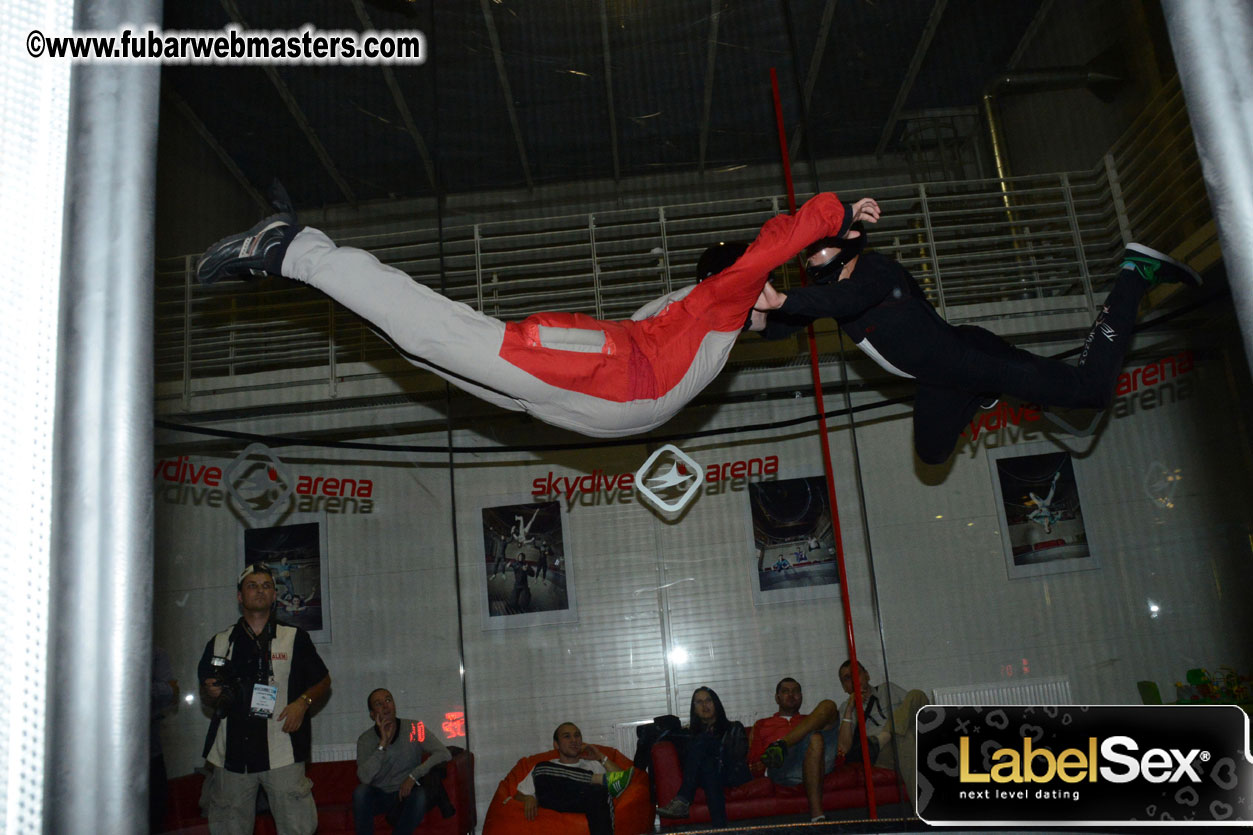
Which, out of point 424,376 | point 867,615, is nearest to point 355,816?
point 424,376

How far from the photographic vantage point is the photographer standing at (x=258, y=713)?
2934 millimetres

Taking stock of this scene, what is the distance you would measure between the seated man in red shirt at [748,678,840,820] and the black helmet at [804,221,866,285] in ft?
5.35

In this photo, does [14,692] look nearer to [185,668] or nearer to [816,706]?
[185,668]

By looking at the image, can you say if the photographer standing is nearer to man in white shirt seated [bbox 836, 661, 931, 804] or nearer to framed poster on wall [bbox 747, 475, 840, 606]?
framed poster on wall [bbox 747, 475, 840, 606]

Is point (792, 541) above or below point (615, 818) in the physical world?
above

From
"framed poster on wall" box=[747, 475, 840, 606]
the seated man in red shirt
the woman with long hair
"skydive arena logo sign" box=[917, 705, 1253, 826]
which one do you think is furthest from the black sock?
the seated man in red shirt

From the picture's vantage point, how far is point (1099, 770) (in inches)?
95.3

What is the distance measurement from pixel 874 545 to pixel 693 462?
0.82 meters

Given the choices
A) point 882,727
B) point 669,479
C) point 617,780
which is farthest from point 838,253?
point 617,780

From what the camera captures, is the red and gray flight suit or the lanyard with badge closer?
the red and gray flight suit

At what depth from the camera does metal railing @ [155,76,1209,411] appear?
11.0ft

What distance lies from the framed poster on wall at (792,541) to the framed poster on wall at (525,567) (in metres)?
0.76

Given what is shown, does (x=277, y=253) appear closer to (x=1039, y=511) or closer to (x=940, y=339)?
(x=940, y=339)

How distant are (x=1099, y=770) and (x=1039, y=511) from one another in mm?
1341
